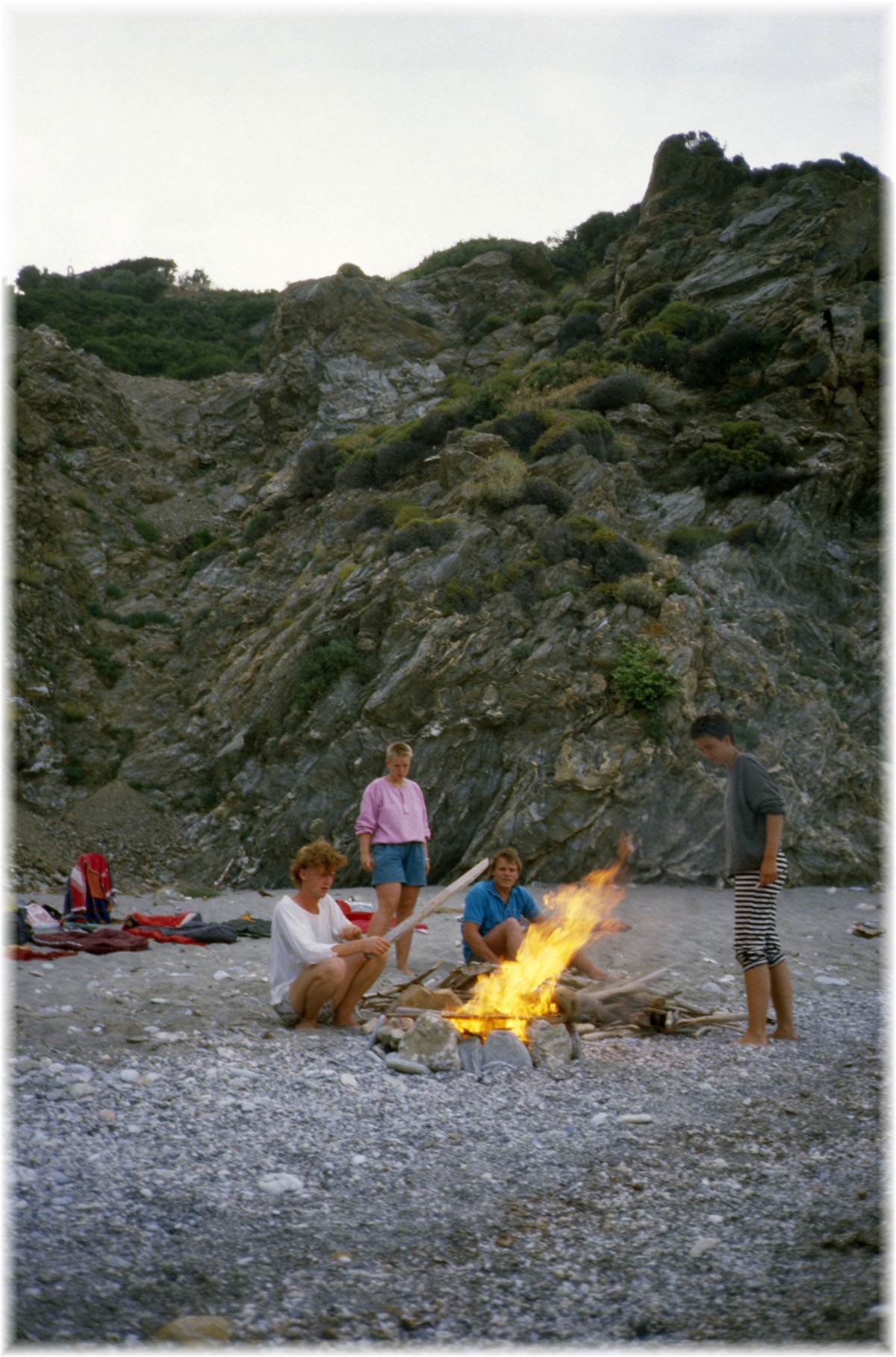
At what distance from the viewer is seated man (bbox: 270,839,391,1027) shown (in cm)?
595

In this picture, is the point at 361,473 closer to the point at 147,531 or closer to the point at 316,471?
the point at 316,471

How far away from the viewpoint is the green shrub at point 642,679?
1423 cm

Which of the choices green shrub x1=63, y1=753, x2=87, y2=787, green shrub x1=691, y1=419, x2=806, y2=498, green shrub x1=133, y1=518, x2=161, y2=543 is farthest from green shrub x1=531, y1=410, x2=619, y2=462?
green shrub x1=133, y1=518, x2=161, y2=543

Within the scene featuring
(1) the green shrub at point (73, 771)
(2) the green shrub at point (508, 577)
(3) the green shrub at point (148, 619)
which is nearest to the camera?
(2) the green shrub at point (508, 577)

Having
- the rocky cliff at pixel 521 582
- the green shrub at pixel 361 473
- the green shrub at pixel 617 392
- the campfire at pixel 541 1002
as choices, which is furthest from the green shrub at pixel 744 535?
the campfire at pixel 541 1002

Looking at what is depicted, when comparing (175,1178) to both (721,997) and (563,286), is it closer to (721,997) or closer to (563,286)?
(721,997)

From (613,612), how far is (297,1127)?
1172 centimetres

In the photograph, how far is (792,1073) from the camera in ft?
18.5

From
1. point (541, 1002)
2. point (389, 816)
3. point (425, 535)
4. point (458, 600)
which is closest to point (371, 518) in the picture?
point (425, 535)

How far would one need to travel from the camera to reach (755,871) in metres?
6.33

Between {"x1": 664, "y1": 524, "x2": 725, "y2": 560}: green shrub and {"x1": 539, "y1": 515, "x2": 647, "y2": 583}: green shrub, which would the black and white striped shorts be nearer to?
{"x1": 539, "y1": 515, "x2": 647, "y2": 583}: green shrub

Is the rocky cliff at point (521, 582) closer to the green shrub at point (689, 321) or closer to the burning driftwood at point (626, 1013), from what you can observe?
the green shrub at point (689, 321)

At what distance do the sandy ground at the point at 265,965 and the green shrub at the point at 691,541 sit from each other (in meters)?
6.67

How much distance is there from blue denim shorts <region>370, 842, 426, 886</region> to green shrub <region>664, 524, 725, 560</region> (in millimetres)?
11025
